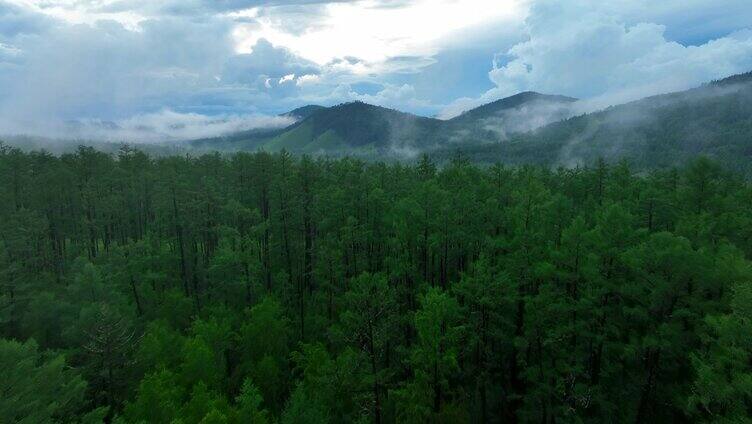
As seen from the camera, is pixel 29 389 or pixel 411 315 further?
pixel 411 315

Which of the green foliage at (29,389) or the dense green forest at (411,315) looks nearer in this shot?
the green foliage at (29,389)

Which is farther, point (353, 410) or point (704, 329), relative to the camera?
point (353, 410)

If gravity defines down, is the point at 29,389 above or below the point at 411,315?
above

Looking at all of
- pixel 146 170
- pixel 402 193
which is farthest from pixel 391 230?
pixel 146 170

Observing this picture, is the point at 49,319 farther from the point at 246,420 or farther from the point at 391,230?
the point at 391,230

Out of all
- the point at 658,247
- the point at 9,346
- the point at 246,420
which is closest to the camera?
the point at 9,346

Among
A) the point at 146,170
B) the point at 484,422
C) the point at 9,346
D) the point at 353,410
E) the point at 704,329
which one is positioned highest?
the point at 146,170

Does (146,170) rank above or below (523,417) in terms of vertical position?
above

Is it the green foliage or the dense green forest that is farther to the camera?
the dense green forest
